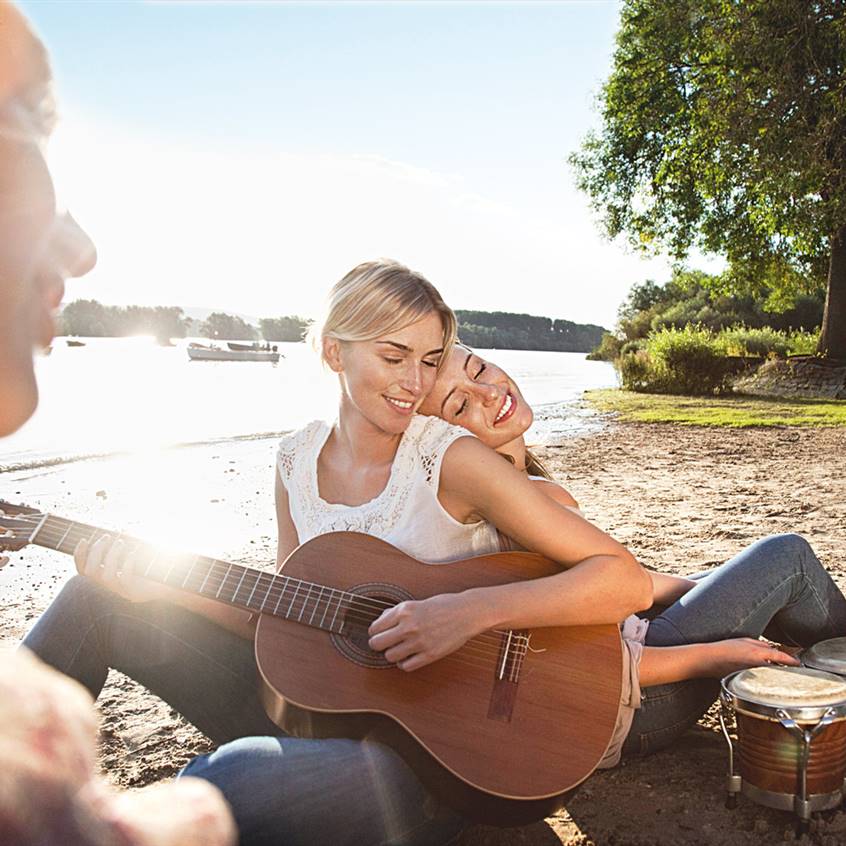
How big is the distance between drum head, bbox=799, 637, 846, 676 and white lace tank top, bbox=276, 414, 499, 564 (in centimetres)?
109

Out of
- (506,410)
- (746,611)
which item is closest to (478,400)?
(506,410)

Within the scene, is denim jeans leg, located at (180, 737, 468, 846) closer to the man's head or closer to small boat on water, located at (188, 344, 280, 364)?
the man's head

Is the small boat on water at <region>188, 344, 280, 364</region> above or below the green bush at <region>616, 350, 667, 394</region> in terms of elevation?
below

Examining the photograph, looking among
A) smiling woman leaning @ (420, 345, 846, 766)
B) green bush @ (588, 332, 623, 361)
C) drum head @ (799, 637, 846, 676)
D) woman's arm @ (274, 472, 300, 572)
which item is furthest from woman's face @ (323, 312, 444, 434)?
green bush @ (588, 332, 623, 361)

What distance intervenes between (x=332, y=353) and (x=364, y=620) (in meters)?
0.98

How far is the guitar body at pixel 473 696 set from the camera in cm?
218

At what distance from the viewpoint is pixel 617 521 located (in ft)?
22.5

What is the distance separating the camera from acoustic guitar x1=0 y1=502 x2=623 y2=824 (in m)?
2.19

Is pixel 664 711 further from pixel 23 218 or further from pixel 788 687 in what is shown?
pixel 23 218

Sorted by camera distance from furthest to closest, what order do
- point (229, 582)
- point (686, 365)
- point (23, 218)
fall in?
point (686, 365) < point (229, 582) < point (23, 218)

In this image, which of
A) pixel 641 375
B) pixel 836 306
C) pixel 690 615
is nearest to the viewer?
pixel 690 615

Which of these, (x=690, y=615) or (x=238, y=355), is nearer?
(x=690, y=615)

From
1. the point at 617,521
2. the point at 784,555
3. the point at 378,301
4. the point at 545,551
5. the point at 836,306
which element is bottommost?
the point at 617,521

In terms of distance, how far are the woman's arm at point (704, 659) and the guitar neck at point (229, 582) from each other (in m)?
0.97
